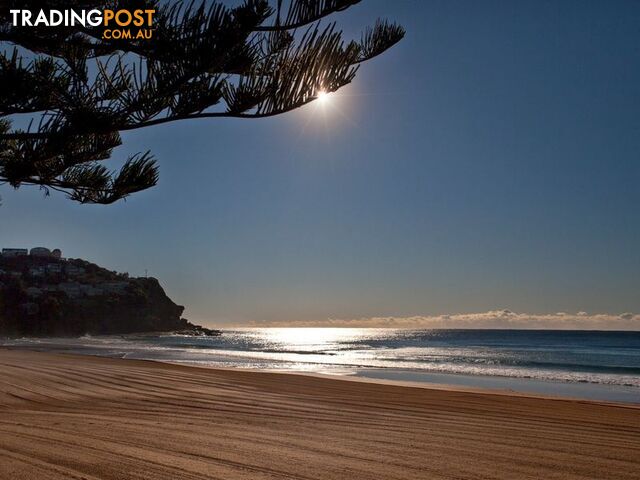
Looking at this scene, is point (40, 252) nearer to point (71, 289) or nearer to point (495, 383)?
point (71, 289)

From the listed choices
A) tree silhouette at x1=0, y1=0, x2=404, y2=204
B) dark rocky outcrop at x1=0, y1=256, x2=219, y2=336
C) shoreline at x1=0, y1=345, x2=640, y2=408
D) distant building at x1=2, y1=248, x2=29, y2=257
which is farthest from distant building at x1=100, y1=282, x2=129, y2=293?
tree silhouette at x1=0, y1=0, x2=404, y2=204

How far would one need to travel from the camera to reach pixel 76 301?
8706cm

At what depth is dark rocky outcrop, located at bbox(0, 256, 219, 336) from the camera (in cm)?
7675

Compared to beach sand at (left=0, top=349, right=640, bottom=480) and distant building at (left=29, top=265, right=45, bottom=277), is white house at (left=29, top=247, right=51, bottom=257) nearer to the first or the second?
distant building at (left=29, top=265, right=45, bottom=277)

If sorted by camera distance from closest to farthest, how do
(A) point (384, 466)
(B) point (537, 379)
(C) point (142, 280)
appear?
(A) point (384, 466), (B) point (537, 379), (C) point (142, 280)

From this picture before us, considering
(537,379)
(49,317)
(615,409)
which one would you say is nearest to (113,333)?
(49,317)

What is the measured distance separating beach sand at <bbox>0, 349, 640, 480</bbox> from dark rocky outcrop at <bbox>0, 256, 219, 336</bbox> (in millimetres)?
75176

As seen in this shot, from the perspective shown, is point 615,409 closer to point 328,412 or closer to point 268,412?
point 328,412

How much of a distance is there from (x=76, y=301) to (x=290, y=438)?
9043 centimetres

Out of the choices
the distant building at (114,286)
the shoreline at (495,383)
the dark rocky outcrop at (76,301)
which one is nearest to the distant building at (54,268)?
the dark rocky outcrop at (76,301)

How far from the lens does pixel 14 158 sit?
5.14m

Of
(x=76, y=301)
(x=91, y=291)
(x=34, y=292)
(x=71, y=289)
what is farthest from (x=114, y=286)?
(x=34, y=292)

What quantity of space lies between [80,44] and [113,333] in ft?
302

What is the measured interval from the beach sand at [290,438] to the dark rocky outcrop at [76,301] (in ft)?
247
